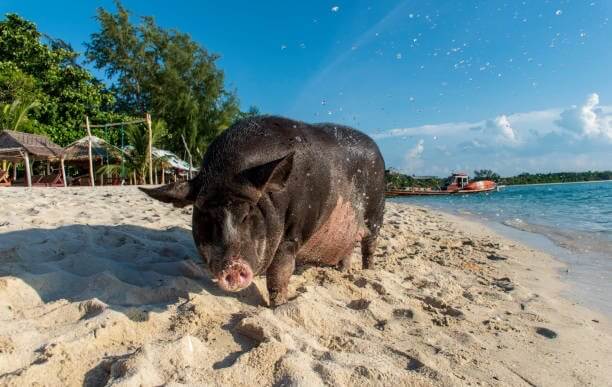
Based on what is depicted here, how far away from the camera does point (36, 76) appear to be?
27000mm

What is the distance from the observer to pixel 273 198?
3021 mm

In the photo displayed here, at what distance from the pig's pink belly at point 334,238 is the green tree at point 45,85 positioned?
26282 mm

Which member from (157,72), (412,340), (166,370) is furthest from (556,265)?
(157,72)

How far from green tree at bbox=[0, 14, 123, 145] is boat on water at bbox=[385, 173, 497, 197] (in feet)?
87.6

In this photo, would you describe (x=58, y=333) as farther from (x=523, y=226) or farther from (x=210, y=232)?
(x=523, y=226)

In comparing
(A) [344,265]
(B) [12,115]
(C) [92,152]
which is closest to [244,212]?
(A) [344,265]

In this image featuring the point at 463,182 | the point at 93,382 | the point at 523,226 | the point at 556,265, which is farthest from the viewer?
the point at 463,182

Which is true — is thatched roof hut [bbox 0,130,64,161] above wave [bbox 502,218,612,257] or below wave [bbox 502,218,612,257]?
above

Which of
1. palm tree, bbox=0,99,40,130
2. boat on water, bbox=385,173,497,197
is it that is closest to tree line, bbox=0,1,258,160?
palm tree, bbox=0,99,40,130

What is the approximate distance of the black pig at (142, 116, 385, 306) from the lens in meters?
2.71

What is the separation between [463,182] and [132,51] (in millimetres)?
34049

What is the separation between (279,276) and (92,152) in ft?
77.0

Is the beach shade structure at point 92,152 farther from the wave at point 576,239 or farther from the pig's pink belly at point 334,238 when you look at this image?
the pig's pink belly at point 334,238

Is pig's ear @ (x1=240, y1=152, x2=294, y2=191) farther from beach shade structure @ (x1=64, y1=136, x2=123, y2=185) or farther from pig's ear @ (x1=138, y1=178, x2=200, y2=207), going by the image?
beach shade structure @ (x1=64, y1=136, x2=123, y2=185)
